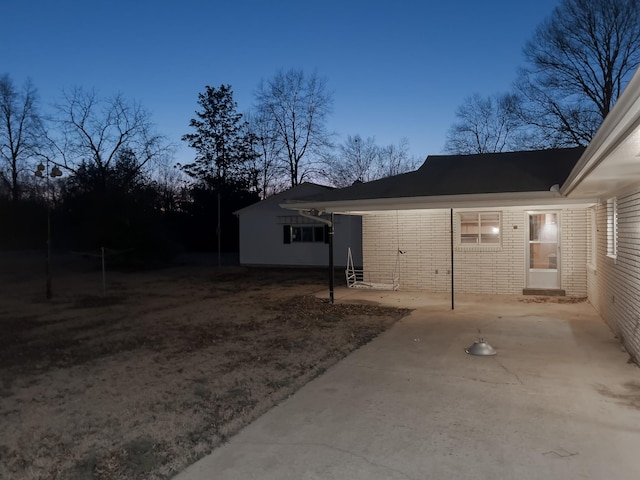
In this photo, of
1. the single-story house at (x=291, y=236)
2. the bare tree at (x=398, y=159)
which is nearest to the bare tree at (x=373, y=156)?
the bare tree at (x=398, y=159)

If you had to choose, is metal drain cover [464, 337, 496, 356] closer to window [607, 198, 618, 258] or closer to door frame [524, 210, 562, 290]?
window [607, 198, 618, 258]

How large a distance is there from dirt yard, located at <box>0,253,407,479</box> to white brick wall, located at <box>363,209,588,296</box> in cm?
238

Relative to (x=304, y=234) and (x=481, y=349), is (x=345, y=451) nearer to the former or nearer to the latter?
(x=481, y=349)

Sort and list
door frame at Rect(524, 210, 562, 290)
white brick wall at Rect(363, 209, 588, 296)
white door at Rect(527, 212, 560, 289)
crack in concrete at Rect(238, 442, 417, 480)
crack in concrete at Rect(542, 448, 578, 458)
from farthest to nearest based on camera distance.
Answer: white door at Rect(527, 212, 560, 289)
door frame at Rect(524, 210, 562, 290)
white brick wall at Rect(363, 209, 588, 296)
crack in concrete at Rect(542, 448, 578, 458)
crack in concrete at Rect(238, 442, 417, 480)

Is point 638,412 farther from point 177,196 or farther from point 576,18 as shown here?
point 177,196

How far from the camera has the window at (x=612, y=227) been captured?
736 cm

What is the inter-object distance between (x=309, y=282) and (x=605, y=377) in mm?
11656

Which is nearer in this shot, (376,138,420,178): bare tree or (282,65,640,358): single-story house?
(282,65,640,358): single-story house

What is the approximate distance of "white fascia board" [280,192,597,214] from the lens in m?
9.24

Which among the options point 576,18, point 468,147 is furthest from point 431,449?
point 468,147

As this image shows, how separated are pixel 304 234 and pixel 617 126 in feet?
64.8

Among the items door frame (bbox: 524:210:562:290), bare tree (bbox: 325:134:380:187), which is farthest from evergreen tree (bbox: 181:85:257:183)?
door frame (bbox: 524:210:562:290)

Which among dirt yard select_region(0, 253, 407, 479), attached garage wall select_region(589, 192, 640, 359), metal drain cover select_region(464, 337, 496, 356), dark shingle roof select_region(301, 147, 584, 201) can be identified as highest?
dark shingle roof select_region(301, 147, 584, 201)

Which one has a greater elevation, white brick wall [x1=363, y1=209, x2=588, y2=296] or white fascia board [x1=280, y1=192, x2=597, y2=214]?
white fascia board [x1=280, y1=192, x2=597, y2=214]
